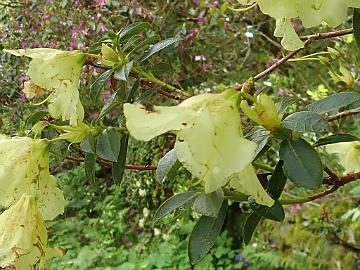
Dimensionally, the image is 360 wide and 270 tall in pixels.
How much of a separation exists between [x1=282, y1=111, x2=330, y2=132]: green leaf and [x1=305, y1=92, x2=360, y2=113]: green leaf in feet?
0.24

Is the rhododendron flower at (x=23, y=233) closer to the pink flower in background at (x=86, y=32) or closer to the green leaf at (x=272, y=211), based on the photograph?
the green leaf at (x=272, y=211)

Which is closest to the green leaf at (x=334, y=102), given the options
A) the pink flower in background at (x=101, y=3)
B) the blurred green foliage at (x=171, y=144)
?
the blurred green foliage at (x=171, y=144)

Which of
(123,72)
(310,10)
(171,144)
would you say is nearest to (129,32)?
(123,72)

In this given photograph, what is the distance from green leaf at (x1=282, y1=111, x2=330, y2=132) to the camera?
2.24 feet

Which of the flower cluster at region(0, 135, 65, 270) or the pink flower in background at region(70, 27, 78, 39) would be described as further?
the pink flower in background at region(70, 27, 78, 39)

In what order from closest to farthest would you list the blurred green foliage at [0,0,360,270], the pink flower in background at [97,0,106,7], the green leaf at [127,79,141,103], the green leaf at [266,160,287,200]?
the green leaf at [266,160,287,200]
the green leaf at [127,79,141,103]
the pink flower in background at [97,0,106,7]
the blurred green foliage at [0,0,360,270]

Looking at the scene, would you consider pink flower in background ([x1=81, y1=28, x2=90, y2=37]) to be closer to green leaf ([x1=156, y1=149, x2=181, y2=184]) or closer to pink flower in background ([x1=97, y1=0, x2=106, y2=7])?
pink flower in background ([x1=97, y1=0, x2=106, y2=7])

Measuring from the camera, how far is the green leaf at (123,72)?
80cm

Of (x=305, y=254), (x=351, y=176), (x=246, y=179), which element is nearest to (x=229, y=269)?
(x=305, y=254)

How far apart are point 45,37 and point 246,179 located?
6.64 ft

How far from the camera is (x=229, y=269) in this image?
3535 mm

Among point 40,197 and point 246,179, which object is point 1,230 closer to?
point 40,197

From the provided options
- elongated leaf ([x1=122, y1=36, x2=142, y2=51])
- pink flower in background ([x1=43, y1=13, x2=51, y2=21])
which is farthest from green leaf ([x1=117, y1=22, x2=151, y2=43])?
pink flower in background ([x1=43, y1=13, x2=51, y2=21])

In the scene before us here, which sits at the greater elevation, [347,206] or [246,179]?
[246,179]
